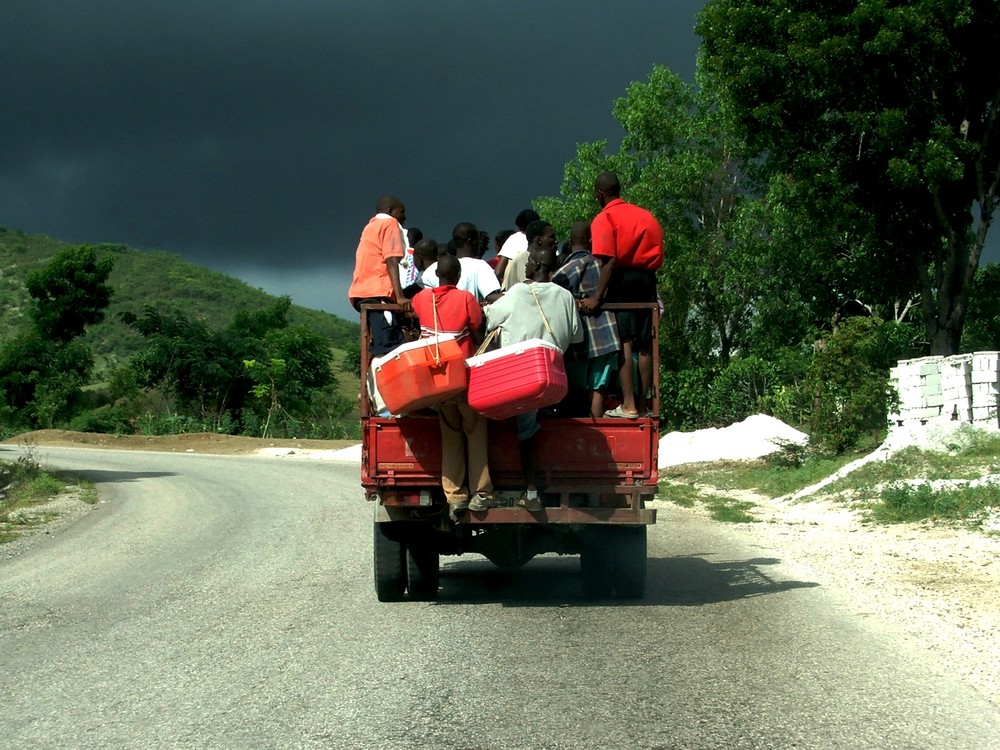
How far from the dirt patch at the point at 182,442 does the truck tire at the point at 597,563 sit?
30.1m

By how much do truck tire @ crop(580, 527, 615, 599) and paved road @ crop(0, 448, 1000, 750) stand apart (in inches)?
9.0

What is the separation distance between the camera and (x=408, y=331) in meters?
9.09

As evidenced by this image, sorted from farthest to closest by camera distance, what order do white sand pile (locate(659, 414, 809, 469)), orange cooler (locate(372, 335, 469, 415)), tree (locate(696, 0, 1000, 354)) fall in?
white sand pile (locate(659, 414, 809, 469))
tree (locate(696, 0, 1000, 354))
orange cooler (locate(372, 335, 469, 415))

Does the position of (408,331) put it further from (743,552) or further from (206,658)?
(743,552)

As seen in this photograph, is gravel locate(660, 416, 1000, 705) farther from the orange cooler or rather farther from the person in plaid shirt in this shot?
the orange cooler

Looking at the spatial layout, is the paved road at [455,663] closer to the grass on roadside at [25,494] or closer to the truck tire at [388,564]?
the truck tire at [388,564]

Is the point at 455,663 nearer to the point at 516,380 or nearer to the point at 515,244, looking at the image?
the point at 516,380

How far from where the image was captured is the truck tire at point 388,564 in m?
9.17

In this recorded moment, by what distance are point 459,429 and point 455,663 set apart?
2046 mm

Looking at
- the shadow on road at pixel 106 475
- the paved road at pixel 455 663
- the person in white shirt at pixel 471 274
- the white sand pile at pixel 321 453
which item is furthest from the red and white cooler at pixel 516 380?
the white sand pile at pixel 321 453

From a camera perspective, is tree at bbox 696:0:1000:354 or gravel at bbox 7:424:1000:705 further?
tree at bbox 696:0:1000:354

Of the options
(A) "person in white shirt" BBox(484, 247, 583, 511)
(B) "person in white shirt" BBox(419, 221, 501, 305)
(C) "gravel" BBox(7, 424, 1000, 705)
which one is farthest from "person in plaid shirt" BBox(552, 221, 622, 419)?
(C) "gravel" BBox(7, 424, 1000, 705)

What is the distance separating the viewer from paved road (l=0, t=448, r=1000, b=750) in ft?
18.0

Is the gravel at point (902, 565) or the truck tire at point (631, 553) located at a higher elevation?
the truck tire at point (631, 553)
